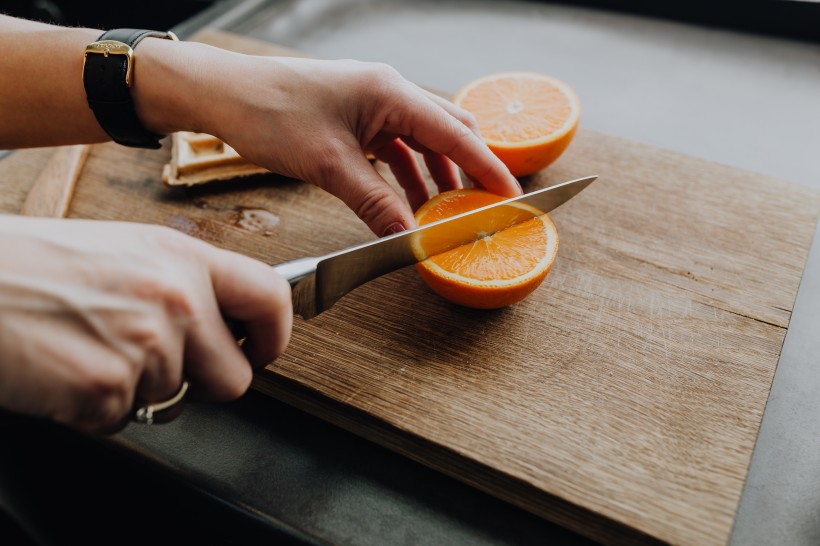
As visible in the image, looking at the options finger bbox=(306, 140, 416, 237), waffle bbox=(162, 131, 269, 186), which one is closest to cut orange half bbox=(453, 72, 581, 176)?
finger bbox=(306, 140, 416, 237)

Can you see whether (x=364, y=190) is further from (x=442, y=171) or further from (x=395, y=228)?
(x=442, y=171)

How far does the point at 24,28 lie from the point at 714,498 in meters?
1.70

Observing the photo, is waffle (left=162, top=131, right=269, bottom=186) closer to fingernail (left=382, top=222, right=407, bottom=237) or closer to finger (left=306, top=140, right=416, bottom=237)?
finger (left=306, top=140, right=416, bottom=237)

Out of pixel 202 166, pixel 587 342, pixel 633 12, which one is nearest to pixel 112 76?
pixel 202 166

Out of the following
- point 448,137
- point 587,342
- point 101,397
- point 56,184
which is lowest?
point 587,342

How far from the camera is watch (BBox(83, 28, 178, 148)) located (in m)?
1.28

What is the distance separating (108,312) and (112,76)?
2.63 feet

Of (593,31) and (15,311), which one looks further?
(593,31)

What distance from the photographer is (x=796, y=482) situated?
41.7 inches

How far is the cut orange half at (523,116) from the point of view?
138 cm

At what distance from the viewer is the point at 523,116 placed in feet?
4.75

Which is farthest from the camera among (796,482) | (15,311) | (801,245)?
(801,245)

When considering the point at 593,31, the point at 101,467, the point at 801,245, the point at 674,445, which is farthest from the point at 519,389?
the point at 593,31

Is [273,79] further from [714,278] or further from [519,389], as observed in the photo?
[714,278]
